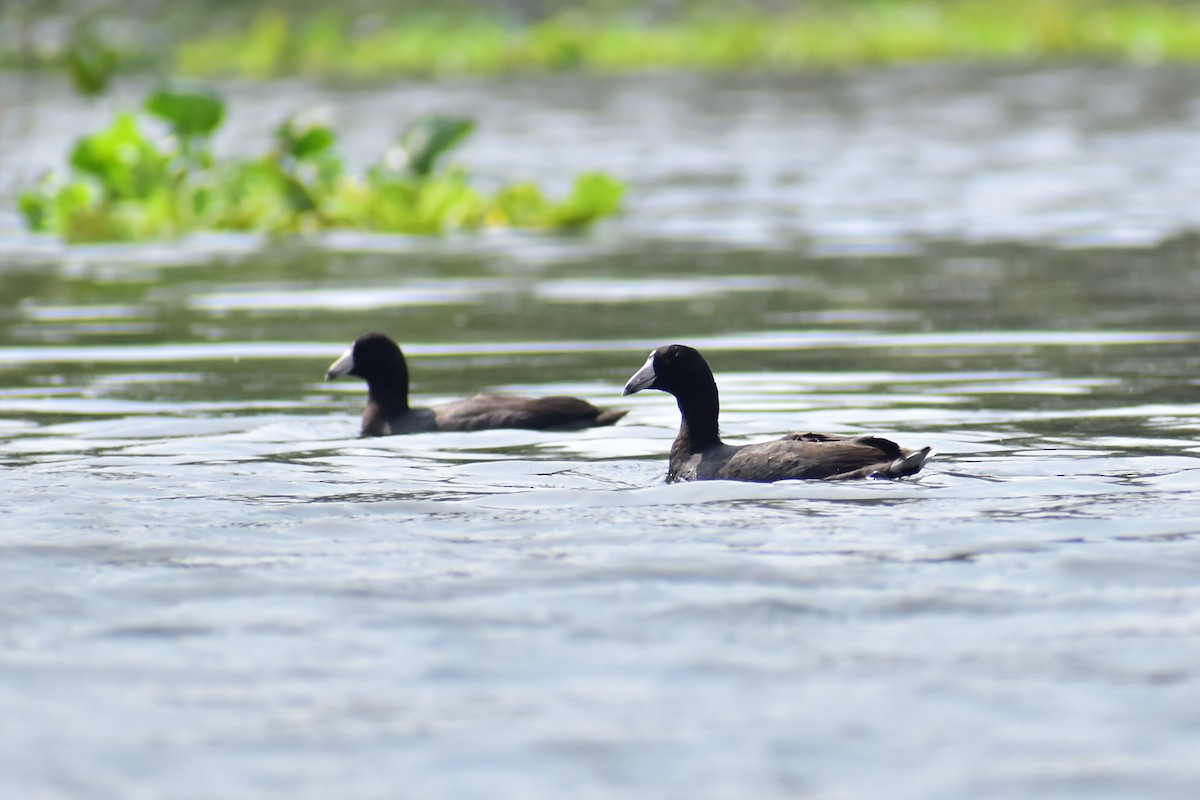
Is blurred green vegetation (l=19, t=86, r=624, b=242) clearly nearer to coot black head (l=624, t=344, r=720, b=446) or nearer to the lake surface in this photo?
the lake surface

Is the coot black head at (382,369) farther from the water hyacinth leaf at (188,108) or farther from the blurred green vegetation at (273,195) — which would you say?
the blurred green vegetation at (273,195)

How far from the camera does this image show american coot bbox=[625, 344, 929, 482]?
8820 mm

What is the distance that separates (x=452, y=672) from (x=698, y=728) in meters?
0.87

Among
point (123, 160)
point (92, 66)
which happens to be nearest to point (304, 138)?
point (123, 160)

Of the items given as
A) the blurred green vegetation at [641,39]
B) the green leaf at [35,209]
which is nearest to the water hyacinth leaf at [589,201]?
the green leaf at [35,209]

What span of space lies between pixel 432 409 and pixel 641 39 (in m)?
47.2

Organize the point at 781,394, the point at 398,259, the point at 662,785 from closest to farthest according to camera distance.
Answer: the point at 662,785 < the point at 781,394 < the point at 398,259

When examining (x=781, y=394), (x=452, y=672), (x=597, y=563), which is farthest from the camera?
(x=781, y=394)

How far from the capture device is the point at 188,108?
2088cm

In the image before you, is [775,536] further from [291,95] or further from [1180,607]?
[291,95]

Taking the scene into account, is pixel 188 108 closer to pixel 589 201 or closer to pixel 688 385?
pixel 589 201

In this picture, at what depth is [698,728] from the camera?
5805 millimetres

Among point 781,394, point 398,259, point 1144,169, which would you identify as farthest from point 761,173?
point 781,394

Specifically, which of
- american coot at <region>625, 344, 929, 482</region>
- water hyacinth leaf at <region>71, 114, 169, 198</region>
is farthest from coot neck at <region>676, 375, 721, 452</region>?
water hyacinth leaf at <region>71, 114, 169, 198</region>
